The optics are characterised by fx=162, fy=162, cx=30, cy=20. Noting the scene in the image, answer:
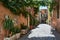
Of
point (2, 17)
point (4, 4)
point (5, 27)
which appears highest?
point (4, 4)

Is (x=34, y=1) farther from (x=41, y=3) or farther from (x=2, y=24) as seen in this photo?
(x=2, y=24)

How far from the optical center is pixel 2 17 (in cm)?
1000

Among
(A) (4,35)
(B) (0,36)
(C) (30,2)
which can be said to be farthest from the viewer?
(C) (30,2)

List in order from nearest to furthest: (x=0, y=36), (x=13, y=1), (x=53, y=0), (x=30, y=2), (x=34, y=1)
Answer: (x=0, y=36) < (x=13, y=1) < (x=30, y=2) < (x=34, y=1) < (x=53, y=0)

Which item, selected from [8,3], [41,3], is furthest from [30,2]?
[8,3]

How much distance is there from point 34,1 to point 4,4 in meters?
9.13

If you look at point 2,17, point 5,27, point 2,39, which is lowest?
point 2,39

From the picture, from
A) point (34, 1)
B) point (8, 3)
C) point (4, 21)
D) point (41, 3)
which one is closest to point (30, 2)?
point (34, 1)

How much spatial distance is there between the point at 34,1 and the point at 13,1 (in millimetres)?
7543

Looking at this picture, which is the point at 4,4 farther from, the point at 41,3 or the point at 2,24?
the point at 41,3

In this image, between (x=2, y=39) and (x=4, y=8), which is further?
(x=4, y=8)

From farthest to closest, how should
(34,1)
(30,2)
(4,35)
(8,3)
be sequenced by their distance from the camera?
1. (34,1)
2. (30,2)
3. (8,3)
4. (4,35)

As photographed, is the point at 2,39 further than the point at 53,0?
No

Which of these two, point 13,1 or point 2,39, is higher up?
point 13,1
